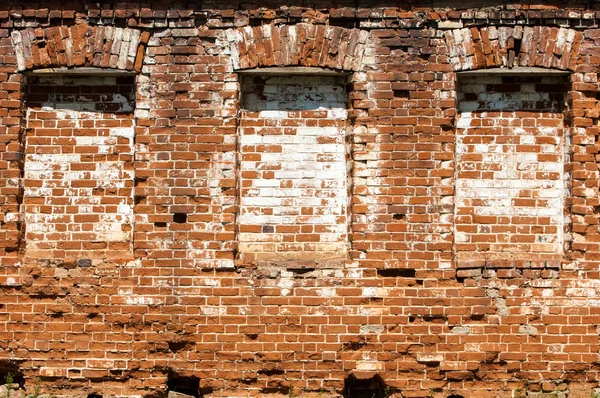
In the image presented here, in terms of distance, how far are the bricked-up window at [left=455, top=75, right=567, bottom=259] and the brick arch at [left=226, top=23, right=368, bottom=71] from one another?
1092 mm

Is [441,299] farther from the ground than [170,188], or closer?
closer

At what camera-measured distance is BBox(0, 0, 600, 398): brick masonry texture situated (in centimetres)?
525

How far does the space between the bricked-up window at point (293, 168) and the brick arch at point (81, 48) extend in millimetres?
1066

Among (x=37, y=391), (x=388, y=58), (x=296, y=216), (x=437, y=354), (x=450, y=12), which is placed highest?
(x=450, y=12)

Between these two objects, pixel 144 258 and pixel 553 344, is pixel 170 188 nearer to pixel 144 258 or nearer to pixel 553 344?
pixel 144 258

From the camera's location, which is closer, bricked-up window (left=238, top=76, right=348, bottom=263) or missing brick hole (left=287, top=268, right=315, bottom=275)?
missing brick hole (left=287, top=268, right=315, bottom=275)

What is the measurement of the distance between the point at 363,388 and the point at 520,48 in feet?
11.0

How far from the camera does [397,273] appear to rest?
208 inches

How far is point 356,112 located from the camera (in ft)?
17.5

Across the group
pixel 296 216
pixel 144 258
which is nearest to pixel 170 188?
pixel 144 258

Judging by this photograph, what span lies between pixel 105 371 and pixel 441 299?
120 inches

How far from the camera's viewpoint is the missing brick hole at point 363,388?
5320 mm

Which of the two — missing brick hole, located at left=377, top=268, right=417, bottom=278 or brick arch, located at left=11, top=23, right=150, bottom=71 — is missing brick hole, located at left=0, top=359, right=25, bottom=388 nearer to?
brick arch, located at left=11, top=23, right=150, bottom=71

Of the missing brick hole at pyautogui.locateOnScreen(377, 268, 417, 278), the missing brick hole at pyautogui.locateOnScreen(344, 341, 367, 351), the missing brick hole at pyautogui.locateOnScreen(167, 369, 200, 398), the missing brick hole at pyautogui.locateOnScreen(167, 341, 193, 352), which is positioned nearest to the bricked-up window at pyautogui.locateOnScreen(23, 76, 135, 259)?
the missing brick hole at pyautogui.locateOnScreen(167, 341, 193, 352)
